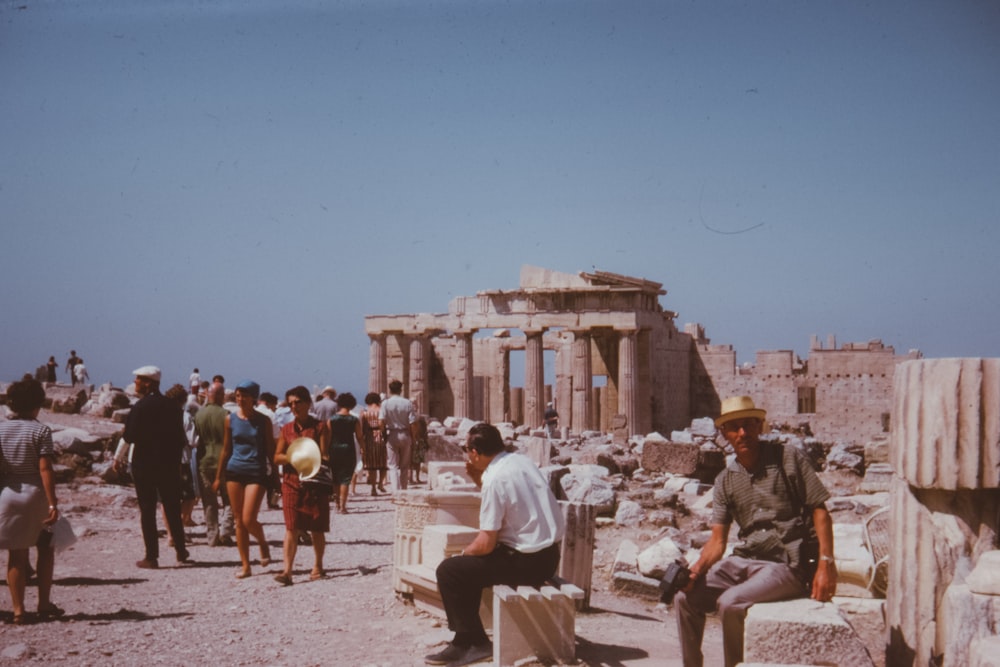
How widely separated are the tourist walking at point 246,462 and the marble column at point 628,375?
24.8m

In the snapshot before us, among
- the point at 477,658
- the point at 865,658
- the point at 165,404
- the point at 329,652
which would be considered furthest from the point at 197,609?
the point at 865,658

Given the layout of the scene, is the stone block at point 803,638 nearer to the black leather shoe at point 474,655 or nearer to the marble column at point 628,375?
the black leather shoe at point 474,655

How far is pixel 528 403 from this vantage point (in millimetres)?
34688

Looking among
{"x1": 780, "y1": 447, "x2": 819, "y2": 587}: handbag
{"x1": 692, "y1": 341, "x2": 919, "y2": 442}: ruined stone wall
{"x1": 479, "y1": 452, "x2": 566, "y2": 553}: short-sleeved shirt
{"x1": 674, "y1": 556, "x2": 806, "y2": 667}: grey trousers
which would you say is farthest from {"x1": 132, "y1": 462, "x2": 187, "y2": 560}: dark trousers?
{"x1": 692, "y1": 341, "x2": 919, "y2": 442}: ruined stone wall

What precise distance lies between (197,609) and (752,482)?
502cm

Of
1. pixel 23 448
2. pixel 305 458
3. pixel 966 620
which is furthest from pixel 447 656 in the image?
pixel 23 448

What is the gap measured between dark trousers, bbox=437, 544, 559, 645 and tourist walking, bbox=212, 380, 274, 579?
3.55 m

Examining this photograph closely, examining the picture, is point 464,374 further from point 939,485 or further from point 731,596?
point 939,485

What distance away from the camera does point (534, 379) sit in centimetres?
3472

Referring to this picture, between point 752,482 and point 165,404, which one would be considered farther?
point 165,404

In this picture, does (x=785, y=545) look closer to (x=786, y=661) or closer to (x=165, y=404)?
(x=786, y=661)

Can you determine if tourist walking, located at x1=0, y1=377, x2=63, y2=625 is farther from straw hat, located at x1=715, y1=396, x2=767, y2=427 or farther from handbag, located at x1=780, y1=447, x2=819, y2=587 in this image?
handbag, located at x1=780, y1=447, x2=819, y2=587

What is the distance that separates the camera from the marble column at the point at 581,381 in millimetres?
34312

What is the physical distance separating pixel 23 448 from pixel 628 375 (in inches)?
1078
